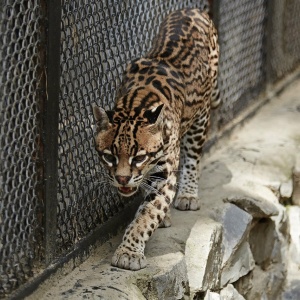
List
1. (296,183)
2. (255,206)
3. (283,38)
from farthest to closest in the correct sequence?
(283,38)
(296,183)
(255,206)

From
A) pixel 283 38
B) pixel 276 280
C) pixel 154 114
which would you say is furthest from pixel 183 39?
pixel 283 38

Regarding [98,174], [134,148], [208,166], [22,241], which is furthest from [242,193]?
[22,241]

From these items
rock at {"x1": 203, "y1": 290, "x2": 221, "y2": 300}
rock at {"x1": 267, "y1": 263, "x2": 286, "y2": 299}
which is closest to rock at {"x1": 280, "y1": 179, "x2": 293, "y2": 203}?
rock at {"x1": 267, "y1": 263, "x2": 286, "y2": 299}

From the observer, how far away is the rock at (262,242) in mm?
7340

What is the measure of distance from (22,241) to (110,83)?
158 cm

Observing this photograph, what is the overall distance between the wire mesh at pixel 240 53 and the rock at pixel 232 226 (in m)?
1.58

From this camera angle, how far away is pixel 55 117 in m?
5.09

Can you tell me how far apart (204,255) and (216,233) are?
0.30 m

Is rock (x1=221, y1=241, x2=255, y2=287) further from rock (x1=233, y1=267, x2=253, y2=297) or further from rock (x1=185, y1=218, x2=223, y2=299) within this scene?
rock (x1=185, y1=218, x2=223, y2=299)

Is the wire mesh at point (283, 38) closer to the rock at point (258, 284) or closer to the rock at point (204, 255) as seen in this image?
the rock at point (258, 284)

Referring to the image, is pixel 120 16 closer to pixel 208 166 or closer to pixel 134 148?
pixel 134 148

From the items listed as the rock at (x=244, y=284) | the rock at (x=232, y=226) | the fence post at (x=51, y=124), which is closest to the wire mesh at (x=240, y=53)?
the rock at (x=232, y=226)

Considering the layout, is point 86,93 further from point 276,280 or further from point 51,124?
point 276,280

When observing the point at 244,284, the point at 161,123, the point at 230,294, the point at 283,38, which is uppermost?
the point at 161,123
